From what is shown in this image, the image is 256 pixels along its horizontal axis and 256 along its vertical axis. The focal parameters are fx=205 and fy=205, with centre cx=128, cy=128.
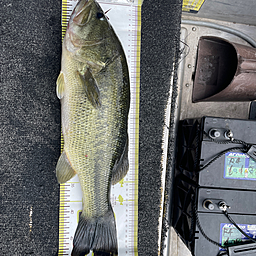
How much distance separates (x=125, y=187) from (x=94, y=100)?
1.93 feet

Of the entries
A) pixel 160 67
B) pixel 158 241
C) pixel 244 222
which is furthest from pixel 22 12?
pixel 244 222

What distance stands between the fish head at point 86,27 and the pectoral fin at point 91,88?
0.13m

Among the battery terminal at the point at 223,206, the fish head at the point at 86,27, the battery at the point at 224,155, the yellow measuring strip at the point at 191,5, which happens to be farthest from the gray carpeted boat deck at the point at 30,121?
the battery terminal at the point at 223,206

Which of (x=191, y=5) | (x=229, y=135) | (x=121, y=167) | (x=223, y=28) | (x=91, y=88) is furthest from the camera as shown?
(x=223, y=28)

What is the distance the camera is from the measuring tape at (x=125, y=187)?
1.18 metres

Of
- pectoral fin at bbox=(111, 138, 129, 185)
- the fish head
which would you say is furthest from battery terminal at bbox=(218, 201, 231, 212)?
the fish head

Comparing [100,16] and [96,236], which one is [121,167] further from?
[100,16]

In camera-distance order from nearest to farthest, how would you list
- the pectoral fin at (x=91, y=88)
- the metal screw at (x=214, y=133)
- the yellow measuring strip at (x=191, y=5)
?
the pectoral fin at (x=91, y=88)
the metal screw at (x=214, y=133)
the yellow measuring strip at (x=191, y=5)

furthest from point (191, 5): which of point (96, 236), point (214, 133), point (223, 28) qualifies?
point (96, 236)

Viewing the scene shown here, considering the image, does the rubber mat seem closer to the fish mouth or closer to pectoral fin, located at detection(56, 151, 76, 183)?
pectoral fin, located at detection(56, 151, 76, 183)

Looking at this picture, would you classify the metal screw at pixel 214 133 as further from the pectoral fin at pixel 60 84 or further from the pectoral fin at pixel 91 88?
the pectoral fin at pixel 60 84

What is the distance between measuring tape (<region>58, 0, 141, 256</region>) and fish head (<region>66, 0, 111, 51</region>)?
0.85ft

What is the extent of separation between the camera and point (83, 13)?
0.92 meters

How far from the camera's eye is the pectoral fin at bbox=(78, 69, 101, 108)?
0.89m
